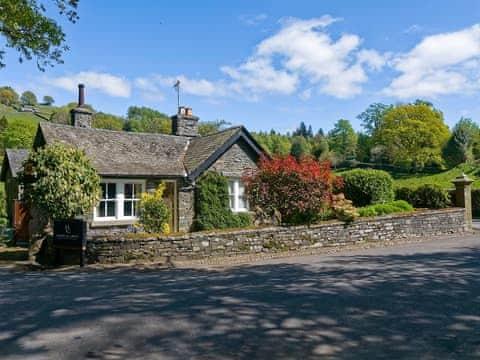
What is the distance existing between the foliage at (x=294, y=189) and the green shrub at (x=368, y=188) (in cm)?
587

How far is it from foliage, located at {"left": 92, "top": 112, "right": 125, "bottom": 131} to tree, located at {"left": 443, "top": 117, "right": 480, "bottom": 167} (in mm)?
65449

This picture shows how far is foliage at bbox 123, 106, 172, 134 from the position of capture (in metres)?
87.9

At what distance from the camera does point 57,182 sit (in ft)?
40.4

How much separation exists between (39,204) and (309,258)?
8.99m

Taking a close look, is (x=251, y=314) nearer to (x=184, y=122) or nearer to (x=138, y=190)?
(x=138, y=190)

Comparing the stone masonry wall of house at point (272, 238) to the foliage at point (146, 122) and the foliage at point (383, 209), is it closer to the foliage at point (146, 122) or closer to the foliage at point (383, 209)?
the foliage at point (383, 209)

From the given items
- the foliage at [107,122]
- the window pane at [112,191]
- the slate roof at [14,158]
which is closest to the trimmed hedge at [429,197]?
the window pane at [112,191]

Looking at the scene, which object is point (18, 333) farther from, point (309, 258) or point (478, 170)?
point (478, 170)

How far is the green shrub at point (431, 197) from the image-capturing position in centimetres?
1867

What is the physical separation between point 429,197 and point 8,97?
122933mm

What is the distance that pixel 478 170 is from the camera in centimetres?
4119

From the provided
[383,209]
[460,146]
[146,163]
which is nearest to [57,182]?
[146,163]

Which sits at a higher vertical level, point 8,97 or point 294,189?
point 8,97

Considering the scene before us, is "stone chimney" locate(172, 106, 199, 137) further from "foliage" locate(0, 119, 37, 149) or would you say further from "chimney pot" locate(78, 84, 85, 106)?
"foliage" locate(0, 119, 37, 149)
